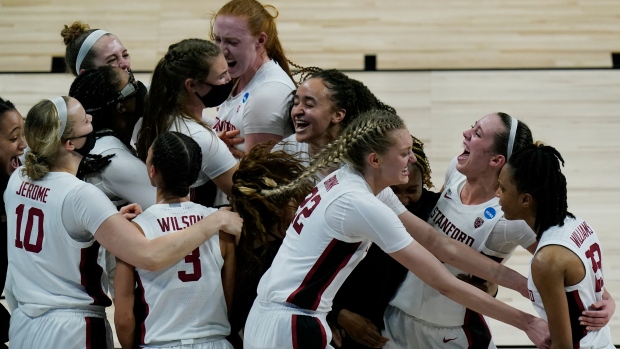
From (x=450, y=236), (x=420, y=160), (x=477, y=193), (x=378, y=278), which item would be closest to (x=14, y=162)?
(x=378, y=278)

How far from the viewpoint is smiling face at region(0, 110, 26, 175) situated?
462cm

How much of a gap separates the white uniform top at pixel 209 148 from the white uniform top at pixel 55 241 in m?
0.57

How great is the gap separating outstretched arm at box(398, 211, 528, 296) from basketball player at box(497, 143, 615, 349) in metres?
0.23

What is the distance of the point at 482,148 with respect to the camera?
179 inches

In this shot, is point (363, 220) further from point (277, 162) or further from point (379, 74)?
point (379, 74)

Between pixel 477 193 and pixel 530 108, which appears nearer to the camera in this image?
pixel 477 193

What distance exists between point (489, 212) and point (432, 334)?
25.0 inches

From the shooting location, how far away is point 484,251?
14.9 ft

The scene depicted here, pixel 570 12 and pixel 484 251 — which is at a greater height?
pixel 570 12

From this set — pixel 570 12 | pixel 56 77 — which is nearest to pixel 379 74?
pixel 570 12

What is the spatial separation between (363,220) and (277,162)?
703 mm

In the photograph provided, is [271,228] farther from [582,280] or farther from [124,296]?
[582,280]

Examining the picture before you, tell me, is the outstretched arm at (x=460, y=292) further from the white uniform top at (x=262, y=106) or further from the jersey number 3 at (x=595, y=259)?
the white uniform top at (x=262, y=106)

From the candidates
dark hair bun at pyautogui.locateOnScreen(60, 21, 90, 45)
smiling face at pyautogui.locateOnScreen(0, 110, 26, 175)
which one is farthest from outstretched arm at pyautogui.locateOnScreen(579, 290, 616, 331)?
dark hair bun at pyautogui.locateOnScreen(60, 21, 90, 45)
